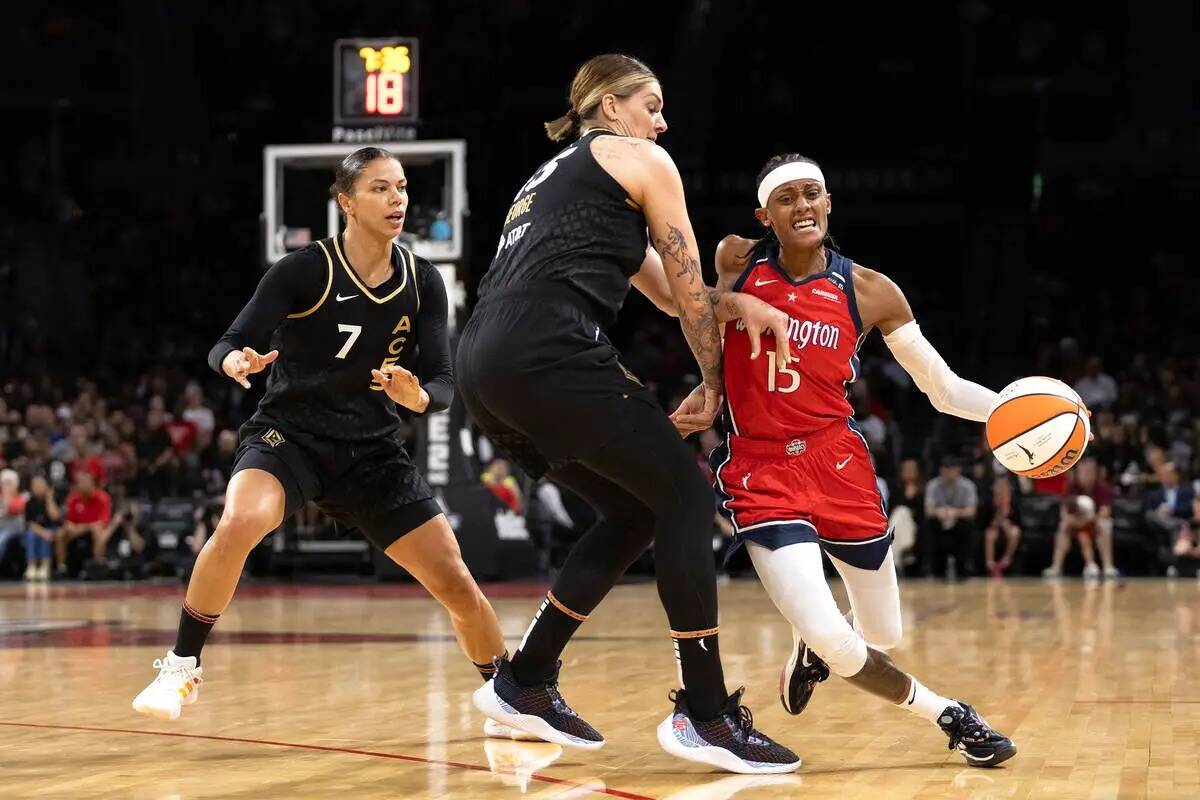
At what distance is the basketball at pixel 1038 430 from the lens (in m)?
4.89

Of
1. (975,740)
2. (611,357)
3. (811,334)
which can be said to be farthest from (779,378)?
(975,740)

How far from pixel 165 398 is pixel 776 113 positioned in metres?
10.2

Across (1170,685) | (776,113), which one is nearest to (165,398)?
(776,113)

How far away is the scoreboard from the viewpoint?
1417 centimetres

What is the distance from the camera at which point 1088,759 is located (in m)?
4.83

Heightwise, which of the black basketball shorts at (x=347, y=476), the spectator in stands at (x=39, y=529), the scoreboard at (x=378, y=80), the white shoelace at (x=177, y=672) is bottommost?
the spectator in stands at (x=39, y=529)

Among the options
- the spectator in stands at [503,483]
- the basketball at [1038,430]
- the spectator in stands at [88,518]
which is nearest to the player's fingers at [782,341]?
the basketball at [1038,430]

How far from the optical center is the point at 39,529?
55.1 ft

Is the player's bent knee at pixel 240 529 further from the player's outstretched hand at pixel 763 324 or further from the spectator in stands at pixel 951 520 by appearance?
the spectator in stands at pixel 951 520

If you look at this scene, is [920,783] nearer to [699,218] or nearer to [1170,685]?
[1170,685]

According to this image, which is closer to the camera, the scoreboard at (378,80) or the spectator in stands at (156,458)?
the scoreboard at (378,80)

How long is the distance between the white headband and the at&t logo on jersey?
421mm

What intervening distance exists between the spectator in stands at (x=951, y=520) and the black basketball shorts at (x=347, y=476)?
1151cm

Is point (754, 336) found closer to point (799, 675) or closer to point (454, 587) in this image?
point (799, 675)
